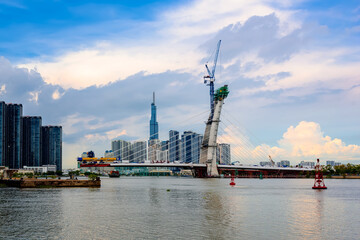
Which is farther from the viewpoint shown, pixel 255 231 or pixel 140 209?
pixel 140 209

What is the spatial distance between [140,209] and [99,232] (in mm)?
18008

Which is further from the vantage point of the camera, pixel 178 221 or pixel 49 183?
pixel 49 183

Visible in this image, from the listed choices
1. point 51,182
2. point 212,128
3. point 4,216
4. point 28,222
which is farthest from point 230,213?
point 212,128

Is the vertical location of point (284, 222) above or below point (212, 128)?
below

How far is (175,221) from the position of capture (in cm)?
4338

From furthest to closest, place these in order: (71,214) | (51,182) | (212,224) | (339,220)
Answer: (51,182) < (71,214) < (339,220) < (212,224)

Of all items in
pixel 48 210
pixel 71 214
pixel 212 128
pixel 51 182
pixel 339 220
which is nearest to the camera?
pixel 339 220

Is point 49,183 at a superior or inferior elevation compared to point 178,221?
inferior

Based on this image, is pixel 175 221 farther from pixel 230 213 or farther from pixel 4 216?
pixel 4 216

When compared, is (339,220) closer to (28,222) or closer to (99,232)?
(99,232)

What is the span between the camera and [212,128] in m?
195

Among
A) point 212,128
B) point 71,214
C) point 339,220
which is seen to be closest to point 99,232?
point 71,214

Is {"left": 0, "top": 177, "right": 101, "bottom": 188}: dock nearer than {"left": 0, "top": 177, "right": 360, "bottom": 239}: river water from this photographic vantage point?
No

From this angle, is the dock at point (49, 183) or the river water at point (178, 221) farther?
the dock at point (49, 183)
